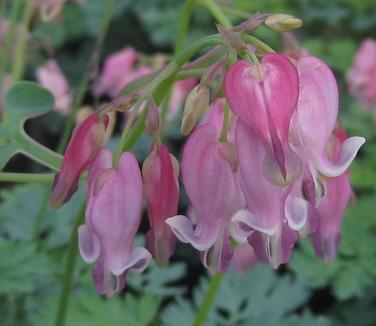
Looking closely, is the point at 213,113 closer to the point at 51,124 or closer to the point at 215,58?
the point at 215,58

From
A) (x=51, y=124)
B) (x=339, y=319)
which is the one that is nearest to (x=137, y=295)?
(x=339, y=319)

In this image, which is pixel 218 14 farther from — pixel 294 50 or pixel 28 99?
pixel 28 99

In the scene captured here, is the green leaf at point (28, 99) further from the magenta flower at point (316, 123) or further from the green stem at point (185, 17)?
the magenta flower at point (316, 123)

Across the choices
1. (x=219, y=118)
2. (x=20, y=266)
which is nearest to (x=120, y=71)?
(x=20, y=266)

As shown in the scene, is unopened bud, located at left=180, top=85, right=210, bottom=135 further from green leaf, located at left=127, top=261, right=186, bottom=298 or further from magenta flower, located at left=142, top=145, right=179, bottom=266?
green leaf, located at left=127, top=261, right=186, bottom=298

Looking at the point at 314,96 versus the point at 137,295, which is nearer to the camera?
the point at 314,96

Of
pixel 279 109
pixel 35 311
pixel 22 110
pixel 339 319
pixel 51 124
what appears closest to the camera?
pixel 279 109

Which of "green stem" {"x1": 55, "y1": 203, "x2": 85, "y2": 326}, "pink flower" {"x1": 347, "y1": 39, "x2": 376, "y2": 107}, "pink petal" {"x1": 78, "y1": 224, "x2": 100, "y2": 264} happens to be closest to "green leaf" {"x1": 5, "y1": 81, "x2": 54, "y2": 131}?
"green stem" {"x1": 55, "y1": 203, "x2": 85, "y2": 326}
